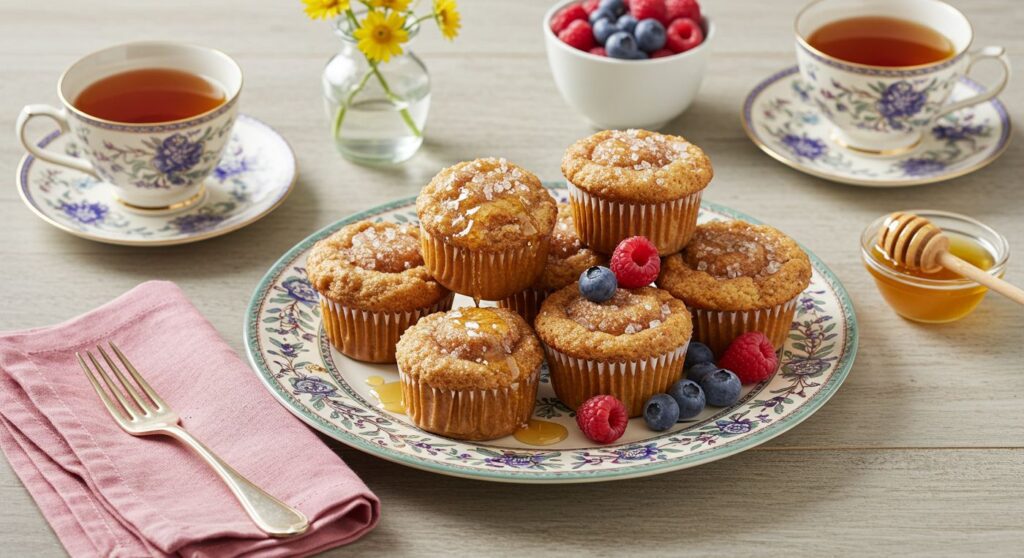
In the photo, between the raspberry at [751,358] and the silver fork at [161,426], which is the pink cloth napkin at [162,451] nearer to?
the silver fork at [161,426]

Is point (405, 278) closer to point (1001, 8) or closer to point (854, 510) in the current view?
point (854, 510)

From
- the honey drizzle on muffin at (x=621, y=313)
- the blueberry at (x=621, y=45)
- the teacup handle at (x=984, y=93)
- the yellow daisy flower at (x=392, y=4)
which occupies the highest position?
the yellow daisy flower at (x=392, y=4)

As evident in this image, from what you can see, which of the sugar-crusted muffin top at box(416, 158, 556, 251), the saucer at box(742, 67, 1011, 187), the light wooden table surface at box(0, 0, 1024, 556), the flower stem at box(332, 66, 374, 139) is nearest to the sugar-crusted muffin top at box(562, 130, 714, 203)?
the sugar-crusted muffin top at box(416, 158, 556, 251)

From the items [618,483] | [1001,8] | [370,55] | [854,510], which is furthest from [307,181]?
[1001,8]

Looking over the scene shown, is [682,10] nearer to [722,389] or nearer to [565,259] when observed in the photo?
[565,259]

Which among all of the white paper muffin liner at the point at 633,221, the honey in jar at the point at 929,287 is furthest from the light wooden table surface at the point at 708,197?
the white paper muffin liner at the point at 633,221

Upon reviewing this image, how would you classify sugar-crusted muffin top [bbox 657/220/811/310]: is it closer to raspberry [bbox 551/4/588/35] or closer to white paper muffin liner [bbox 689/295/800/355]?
white paper muffin liner [bbox 689/295/800/355]

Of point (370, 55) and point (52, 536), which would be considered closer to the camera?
point (52, 536)
